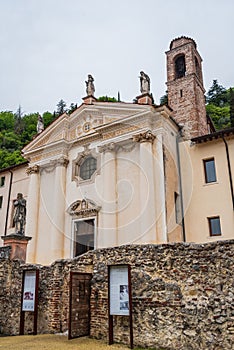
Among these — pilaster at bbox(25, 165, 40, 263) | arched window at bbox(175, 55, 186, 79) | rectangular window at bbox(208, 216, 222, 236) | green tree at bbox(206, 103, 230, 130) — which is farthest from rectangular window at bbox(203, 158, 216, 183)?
green tree at bbox(206, 103, 230, 130)

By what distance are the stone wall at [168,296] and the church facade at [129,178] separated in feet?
24.0

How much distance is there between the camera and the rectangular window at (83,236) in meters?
18.7

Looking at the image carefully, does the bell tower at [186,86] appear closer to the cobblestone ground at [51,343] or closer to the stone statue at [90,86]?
the stone statue at [90,86]

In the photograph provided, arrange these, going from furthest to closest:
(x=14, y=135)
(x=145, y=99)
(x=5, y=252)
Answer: (x=14, y=135)
(x=145, y=99)
(x=5, y=252)

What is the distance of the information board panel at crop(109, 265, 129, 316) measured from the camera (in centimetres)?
773

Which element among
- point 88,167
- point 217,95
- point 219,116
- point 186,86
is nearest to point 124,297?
point 88,167

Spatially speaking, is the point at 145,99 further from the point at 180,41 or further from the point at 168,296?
the point at 168,296

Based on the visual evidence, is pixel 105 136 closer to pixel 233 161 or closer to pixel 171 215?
pixel 171 215

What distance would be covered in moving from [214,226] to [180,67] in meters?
13.2

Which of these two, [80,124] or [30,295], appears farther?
[80,124]

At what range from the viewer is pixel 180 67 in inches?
955

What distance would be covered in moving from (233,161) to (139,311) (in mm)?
12076

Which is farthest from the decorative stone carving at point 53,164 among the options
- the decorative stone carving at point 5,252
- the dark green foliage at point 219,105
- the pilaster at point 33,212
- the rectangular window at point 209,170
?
the dark green foliage at point 219,105

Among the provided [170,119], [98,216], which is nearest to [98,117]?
[170,119]
